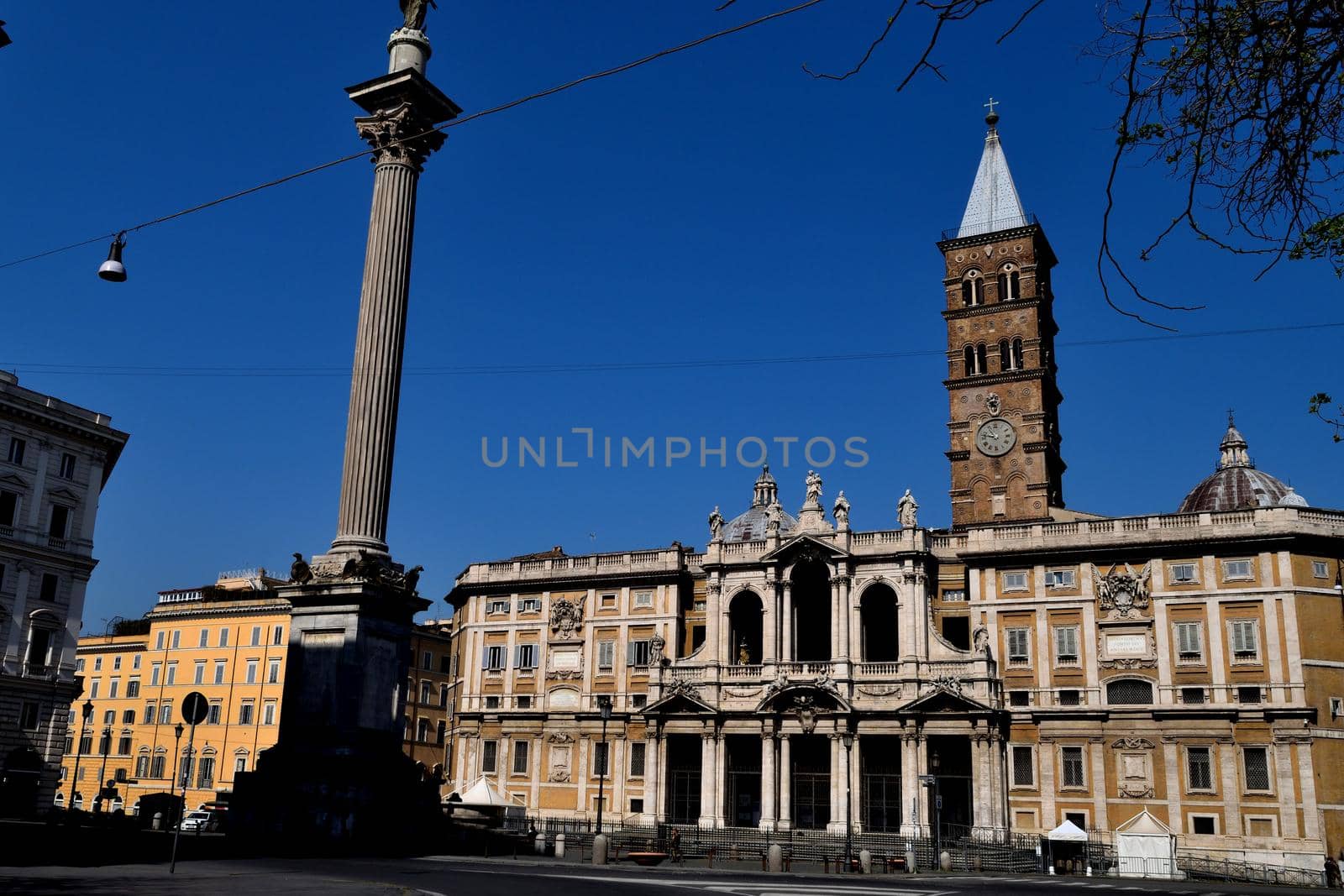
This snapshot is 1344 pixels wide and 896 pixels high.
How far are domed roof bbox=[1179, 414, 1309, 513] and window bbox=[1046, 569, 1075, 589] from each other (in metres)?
17.0

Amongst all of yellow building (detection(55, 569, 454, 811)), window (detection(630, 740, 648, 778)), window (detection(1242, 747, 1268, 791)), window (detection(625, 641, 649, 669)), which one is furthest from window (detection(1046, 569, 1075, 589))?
yellow building (detection(55, 569, 454, 811))

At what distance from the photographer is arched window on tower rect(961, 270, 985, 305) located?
68.8m

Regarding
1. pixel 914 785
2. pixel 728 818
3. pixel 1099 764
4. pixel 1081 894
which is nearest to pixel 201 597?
pixel 728 818

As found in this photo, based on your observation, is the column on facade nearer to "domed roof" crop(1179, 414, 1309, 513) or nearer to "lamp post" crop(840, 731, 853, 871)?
"lamp post" crop(840, 731, 853, 871)

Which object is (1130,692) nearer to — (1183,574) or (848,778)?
(1183,574)

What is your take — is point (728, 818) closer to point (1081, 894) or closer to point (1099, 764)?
point (1099, 764)

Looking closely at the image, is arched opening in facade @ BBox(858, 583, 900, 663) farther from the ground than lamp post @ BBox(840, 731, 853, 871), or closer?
farther from the ground

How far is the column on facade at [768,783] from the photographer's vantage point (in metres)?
52.3

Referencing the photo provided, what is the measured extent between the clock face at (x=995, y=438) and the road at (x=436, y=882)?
38.4 m

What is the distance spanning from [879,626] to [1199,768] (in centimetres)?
1597

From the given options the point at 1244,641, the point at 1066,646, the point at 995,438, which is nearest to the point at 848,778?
the point at 1066,646

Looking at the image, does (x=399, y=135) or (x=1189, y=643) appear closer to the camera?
(x=399, y=135)

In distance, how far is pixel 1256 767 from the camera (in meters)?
46.1

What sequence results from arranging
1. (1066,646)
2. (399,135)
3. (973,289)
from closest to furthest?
1. (399,135)
2. (1066,646)
3. (973,289)
